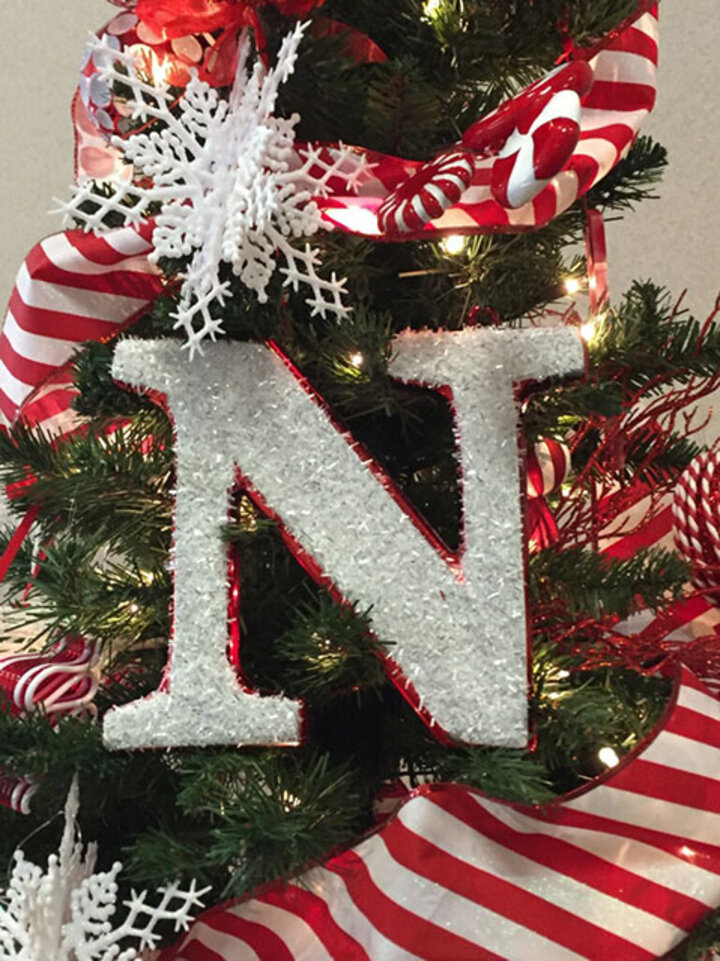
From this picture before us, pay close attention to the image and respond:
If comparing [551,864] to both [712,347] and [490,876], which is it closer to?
[490,876]

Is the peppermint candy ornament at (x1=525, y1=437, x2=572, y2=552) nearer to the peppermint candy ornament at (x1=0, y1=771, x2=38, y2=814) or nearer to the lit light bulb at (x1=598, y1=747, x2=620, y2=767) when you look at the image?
the lit light bulb at (x1=598, y1=747, x2=620, y2=767)

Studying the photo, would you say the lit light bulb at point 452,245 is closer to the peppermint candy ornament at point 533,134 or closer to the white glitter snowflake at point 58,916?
the peppermint candy ornament at point 533,134

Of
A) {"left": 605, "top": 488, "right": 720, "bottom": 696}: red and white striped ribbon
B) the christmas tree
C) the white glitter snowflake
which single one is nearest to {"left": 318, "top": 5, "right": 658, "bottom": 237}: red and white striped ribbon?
the christmas tree

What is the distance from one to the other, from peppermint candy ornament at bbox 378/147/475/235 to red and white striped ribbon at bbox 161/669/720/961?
0.93 ft

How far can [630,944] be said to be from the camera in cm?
48

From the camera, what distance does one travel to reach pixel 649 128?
1159 millimetres

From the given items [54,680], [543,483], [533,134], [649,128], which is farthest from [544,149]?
[649,128]

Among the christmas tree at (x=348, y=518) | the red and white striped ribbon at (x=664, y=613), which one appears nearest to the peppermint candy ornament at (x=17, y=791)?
the christmas tree at (x=348, y=518)

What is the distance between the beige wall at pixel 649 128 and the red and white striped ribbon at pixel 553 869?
0.79 m

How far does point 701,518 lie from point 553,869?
0.88 feet

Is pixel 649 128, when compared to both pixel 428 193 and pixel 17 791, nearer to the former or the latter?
pixel 428 193

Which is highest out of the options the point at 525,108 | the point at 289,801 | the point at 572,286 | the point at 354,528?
the point at 525,108

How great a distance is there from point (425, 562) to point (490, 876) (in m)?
0.16

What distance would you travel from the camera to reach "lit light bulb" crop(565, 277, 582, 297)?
66cm
